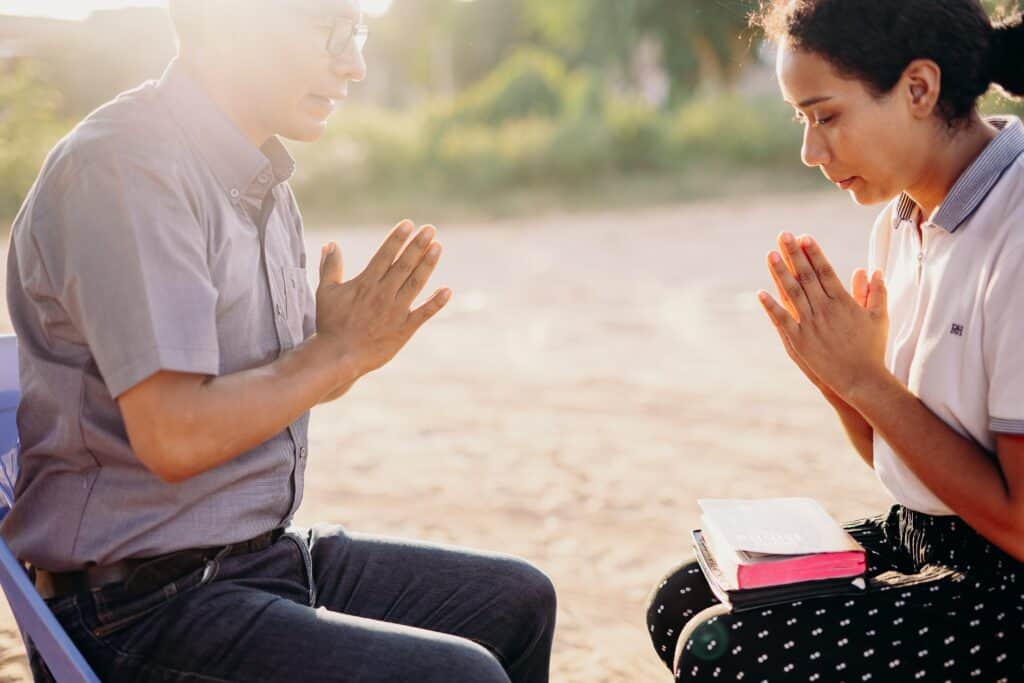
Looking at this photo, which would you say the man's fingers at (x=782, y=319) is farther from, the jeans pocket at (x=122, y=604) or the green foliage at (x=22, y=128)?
the green foliage at (x=22, y=128)

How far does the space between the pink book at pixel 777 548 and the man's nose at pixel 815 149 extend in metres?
0.73

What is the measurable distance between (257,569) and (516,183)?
16.7 metres

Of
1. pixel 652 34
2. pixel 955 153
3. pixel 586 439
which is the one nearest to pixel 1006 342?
pixel 955 153

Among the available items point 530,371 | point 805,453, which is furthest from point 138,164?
point 530,371

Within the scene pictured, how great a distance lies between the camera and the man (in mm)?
1844

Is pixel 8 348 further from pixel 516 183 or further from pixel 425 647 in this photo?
pixel 516 183

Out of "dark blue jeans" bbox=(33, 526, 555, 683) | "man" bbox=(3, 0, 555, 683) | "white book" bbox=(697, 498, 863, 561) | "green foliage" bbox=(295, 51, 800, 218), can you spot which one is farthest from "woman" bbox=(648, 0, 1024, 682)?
"green foliage" bbox=(295, 51, 800, 218)

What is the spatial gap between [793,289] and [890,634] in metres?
0.66

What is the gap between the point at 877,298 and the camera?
221cm

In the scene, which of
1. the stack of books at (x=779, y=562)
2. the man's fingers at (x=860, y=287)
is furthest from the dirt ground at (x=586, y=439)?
the man's fingers at (x=860, y=287)

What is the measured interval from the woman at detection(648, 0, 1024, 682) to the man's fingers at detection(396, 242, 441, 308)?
0.65 meters

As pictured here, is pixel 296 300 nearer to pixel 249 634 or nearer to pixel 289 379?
pixel 289 379

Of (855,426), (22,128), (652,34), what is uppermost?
(855,426)

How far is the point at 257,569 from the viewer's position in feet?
6.88
